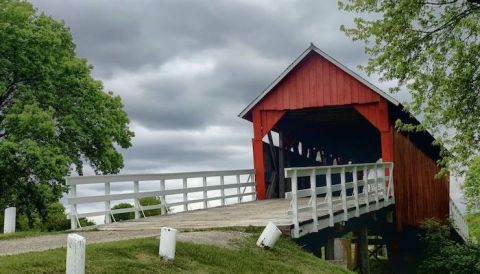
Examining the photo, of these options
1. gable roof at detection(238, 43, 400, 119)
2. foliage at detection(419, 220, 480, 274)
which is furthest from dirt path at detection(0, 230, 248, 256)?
gable roof at detection(238, 43, 400, 119)

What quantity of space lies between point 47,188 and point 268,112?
996 cm

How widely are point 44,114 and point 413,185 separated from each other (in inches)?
639

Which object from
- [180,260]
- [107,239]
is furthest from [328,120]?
[180,260]

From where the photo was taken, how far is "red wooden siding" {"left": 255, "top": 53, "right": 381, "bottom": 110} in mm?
22578

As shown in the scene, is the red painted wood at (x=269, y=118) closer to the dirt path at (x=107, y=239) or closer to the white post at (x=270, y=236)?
the dirt path at (x=107, y=239)

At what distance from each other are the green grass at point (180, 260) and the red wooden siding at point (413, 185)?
11.2 m

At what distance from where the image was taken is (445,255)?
20938 millimetres

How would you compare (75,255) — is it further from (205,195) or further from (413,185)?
(413,185)

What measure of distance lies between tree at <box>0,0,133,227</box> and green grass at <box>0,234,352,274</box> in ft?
49.9

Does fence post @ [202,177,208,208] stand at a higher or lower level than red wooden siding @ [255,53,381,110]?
lower

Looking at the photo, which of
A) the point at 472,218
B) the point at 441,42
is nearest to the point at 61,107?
the point at 441,42

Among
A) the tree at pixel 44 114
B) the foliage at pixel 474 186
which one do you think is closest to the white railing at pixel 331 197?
the tree at pixel 44 114

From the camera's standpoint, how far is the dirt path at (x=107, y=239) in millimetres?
10844

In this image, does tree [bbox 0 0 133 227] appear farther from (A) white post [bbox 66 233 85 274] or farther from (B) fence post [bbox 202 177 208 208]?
(A) white post [bbox 66 233 85 274]
